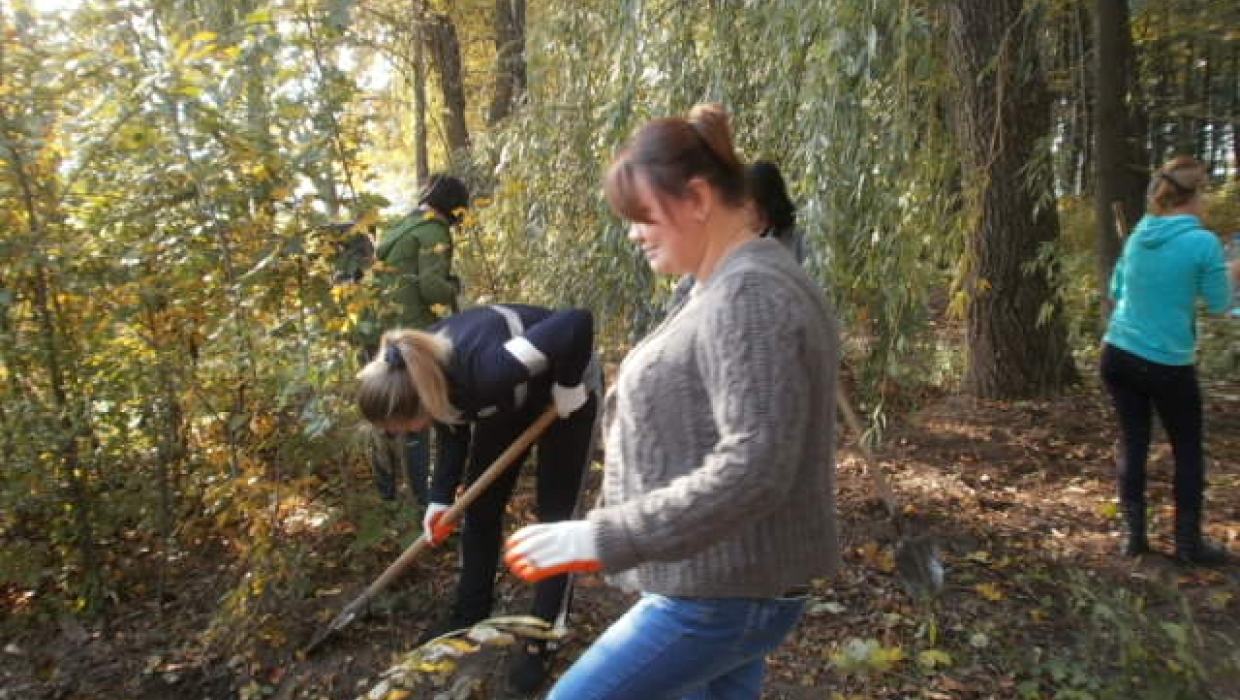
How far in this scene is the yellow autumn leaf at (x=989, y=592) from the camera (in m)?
3.24

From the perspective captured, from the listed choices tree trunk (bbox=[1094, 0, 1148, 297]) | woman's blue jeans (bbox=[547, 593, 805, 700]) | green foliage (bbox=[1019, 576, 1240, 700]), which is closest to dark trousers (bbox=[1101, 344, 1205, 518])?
green foliage (bbox=[1019, 576, 1240, 700])

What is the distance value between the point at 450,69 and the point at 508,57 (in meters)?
1.69

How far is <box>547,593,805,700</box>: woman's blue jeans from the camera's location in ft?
4.49

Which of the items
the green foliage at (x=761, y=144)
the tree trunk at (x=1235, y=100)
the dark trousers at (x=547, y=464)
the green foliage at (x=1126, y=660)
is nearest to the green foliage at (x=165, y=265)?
the dark trousers at (x=547, y=464)

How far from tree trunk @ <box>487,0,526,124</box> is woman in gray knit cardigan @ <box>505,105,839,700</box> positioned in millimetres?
4232

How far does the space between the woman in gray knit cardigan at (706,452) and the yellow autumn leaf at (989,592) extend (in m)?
2.17

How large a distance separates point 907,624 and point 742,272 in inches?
93.8

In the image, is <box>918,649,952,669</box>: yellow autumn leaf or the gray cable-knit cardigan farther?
<box>918,649,952,669</box>: yellow autumn leaf

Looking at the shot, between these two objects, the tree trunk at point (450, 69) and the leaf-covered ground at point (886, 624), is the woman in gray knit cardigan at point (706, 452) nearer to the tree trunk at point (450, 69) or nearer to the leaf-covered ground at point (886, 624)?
the leaf-covered ground at point (886, 624)

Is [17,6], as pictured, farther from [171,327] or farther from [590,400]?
[590,400]

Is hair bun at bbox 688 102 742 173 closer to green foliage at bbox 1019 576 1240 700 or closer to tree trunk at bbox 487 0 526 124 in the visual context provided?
green foliage at bbox 1019 576 1240 700

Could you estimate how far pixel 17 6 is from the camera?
2.91 meters

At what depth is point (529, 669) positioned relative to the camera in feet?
9.32

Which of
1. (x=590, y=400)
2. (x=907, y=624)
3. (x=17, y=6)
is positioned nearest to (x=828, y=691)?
(x=907, y=624)
